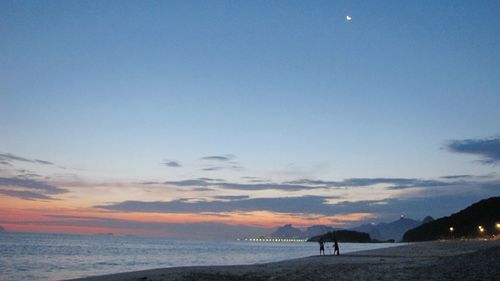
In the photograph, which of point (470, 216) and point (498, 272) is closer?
point (498, 272)

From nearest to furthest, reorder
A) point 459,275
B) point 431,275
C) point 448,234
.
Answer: point 459,275
point 431,275
point 448,234

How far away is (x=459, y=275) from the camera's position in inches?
685

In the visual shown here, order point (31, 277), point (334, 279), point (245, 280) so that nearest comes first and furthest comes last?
point (334, 279)
point (245, 280)
point (31, 277)

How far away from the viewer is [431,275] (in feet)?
62.7

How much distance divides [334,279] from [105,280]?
51.2ft

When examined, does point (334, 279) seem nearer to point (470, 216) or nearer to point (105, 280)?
point (105, 280)

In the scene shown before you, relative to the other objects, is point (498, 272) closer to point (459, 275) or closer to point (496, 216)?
point (459, 275)

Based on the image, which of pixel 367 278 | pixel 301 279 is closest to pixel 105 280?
pixel 301 279

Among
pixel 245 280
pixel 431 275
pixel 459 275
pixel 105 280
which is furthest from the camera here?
pixel 105 280

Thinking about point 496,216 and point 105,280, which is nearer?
point 105,280

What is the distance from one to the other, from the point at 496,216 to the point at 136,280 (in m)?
176

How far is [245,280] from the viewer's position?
22.7 meters

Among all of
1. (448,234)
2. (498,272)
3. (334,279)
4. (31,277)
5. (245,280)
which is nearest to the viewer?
(498,272)

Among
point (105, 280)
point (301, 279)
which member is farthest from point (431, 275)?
point (105, 280)
